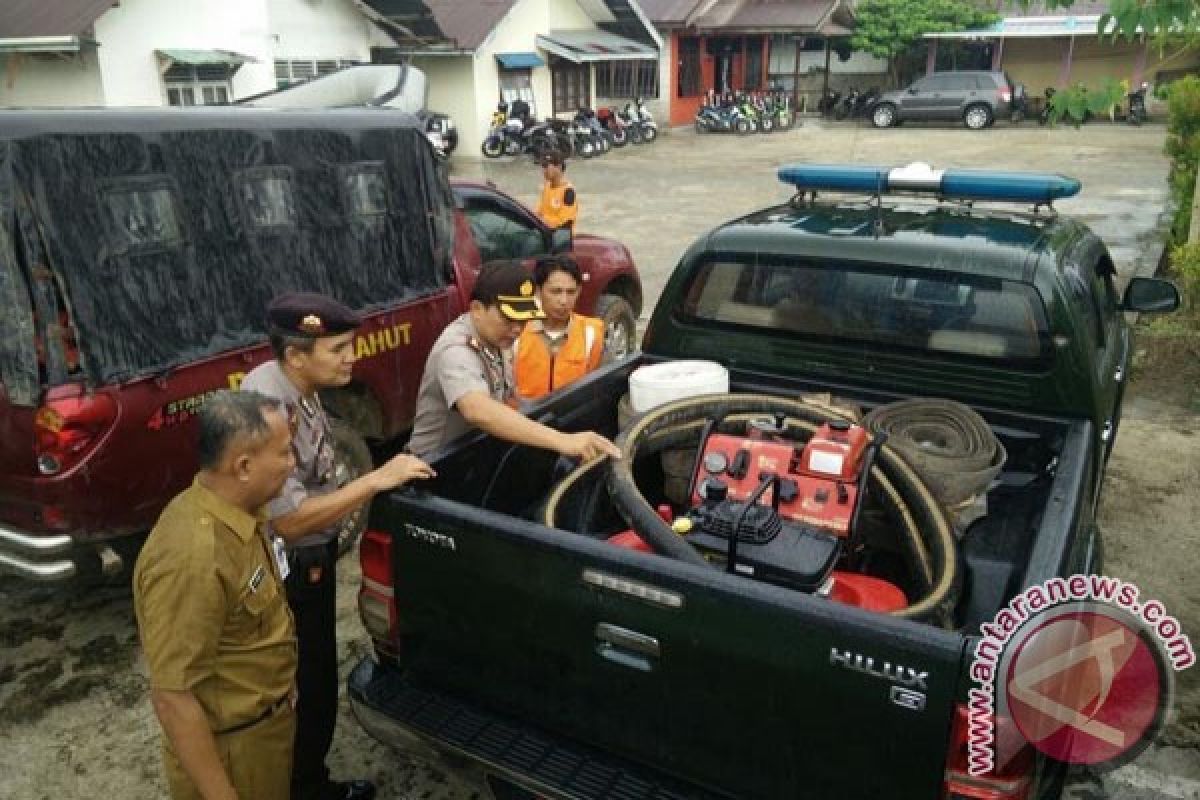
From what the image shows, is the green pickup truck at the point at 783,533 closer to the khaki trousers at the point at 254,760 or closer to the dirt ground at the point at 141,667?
the khaki trousers at the point at 254,760

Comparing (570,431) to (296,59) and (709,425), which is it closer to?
(709,425)

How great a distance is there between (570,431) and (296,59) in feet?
60.4

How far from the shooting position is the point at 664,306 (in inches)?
169

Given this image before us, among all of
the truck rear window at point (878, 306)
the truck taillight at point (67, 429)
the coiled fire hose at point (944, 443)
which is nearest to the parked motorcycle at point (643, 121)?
the truck rear window at point (878, 306)

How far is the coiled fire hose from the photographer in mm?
3098

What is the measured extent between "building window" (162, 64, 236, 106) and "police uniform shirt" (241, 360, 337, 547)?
1574 centimetres

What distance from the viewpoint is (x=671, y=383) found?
11.7ft

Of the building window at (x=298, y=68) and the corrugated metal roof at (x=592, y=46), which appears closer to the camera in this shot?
the building window at (x=298, y=68)

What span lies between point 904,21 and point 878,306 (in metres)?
32.8

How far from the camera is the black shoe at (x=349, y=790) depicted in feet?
10.5

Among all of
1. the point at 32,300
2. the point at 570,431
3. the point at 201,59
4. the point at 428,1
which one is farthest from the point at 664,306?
the point at 428,1

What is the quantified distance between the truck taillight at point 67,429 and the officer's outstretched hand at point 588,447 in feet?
6.44

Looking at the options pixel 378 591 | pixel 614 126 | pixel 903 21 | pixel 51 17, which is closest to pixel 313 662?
pixel 378 591

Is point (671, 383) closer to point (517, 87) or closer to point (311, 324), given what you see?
point (311, 324)
